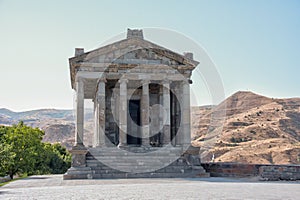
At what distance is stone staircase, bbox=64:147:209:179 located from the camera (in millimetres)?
26219

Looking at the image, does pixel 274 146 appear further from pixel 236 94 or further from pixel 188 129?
pixel 236 94

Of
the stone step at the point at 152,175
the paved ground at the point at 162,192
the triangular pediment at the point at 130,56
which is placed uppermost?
the triangular pediment at the point at 130,56

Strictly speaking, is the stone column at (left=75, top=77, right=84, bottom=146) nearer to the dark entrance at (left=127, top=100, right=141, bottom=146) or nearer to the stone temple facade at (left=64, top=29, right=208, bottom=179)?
the stone temple facade at (left=64, top=29, right=208, bottom=179)

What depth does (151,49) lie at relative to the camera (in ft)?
107

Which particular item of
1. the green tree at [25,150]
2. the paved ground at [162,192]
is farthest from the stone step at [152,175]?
the green tree at [25,150]

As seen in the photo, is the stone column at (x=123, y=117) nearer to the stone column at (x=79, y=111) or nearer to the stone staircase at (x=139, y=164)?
the stone staircase at (x=139, y=164)

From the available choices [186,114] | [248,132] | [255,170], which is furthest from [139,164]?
[248,132]

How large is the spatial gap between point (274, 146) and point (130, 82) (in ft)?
229

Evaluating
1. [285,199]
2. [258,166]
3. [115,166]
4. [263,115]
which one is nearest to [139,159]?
[115,166]

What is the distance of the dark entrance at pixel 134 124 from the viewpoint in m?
36.4

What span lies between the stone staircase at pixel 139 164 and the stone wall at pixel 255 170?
89cm

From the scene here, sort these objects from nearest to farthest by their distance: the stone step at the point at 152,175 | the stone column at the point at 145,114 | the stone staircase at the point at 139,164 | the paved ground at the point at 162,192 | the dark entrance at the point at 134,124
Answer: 1. the paved ground at the point at 162,192
2. the stone step at the point at 152,175
3. the stone staircase at the point at 139,164
4. the stone column at the point at 145,114
5. the dark entrance at the point at 134,124

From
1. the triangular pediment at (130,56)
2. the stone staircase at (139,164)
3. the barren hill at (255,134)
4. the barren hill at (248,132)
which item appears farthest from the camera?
the barren hill at (248,132)

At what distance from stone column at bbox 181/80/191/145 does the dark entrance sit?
5.89m
